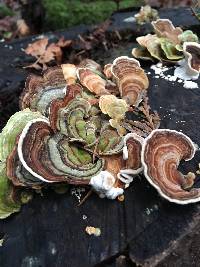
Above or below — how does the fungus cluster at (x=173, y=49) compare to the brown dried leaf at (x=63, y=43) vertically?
above

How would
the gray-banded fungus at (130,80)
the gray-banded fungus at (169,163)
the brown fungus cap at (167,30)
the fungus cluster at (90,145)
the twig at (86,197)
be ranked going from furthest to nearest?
1. the brown fungus cap at (167,30)
2. the gray-banded fungus at (130,80)
3. the twig at (86,197)
4. the fungus cluster at (90,145)
5. the gray-banded fungus at (169,163)

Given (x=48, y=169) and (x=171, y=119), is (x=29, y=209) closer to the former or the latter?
(x=48, y=169)

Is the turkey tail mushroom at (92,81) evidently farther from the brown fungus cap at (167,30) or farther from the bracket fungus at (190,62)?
the brown fungus cap at (167,30)

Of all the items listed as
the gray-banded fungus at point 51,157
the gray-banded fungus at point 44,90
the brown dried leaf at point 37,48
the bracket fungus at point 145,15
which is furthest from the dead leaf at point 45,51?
the gray-banded fungus at point 51,157

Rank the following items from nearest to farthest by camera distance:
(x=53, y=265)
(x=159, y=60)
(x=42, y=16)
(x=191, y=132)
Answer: (x=53, y=265) < (x=191, y=132) < (x=159, y=60) < (x=42, y=16)

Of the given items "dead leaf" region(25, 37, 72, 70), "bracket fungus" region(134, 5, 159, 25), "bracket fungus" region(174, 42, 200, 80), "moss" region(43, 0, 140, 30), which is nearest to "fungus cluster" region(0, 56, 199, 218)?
"bracket fungus" region(174, 42, 200, 80)

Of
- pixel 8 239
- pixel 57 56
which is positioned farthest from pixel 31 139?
pixel 57 56
